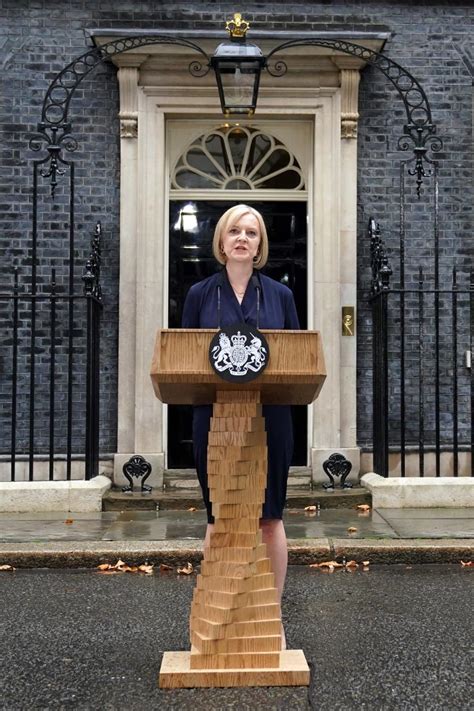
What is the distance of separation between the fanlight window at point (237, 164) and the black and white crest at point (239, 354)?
5941 mm

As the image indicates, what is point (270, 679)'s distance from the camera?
9.73 ft

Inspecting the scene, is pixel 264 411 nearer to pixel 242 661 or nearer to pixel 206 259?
pixel 242 661

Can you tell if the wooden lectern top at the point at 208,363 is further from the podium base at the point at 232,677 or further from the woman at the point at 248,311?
the podium base at the point at 232,677

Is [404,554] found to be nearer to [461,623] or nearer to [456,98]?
[461,623]

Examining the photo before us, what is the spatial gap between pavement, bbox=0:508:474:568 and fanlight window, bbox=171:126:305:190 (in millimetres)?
3463

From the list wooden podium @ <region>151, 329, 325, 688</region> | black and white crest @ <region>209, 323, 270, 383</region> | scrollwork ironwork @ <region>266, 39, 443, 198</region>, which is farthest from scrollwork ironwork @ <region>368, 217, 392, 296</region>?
black and white crest @ <region>209, 323, 270, 383</region>

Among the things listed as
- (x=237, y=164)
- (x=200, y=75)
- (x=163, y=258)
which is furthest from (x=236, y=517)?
(x=237, y=164)

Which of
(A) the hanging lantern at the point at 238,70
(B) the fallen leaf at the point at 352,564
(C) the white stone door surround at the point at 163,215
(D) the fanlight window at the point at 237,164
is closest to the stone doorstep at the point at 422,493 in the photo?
(C) the white stone door surround at the point at 163,215

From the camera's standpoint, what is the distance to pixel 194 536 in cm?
596

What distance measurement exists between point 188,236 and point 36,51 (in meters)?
2.38

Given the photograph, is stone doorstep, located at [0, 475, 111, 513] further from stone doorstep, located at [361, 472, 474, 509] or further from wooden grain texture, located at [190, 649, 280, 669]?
wooden grain texture, located at [190, 649, 280, 669]

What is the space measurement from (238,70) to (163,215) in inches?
75.9

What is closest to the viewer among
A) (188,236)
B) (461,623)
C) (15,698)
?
(15,698)

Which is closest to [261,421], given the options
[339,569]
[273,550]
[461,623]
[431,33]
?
[273,550]
